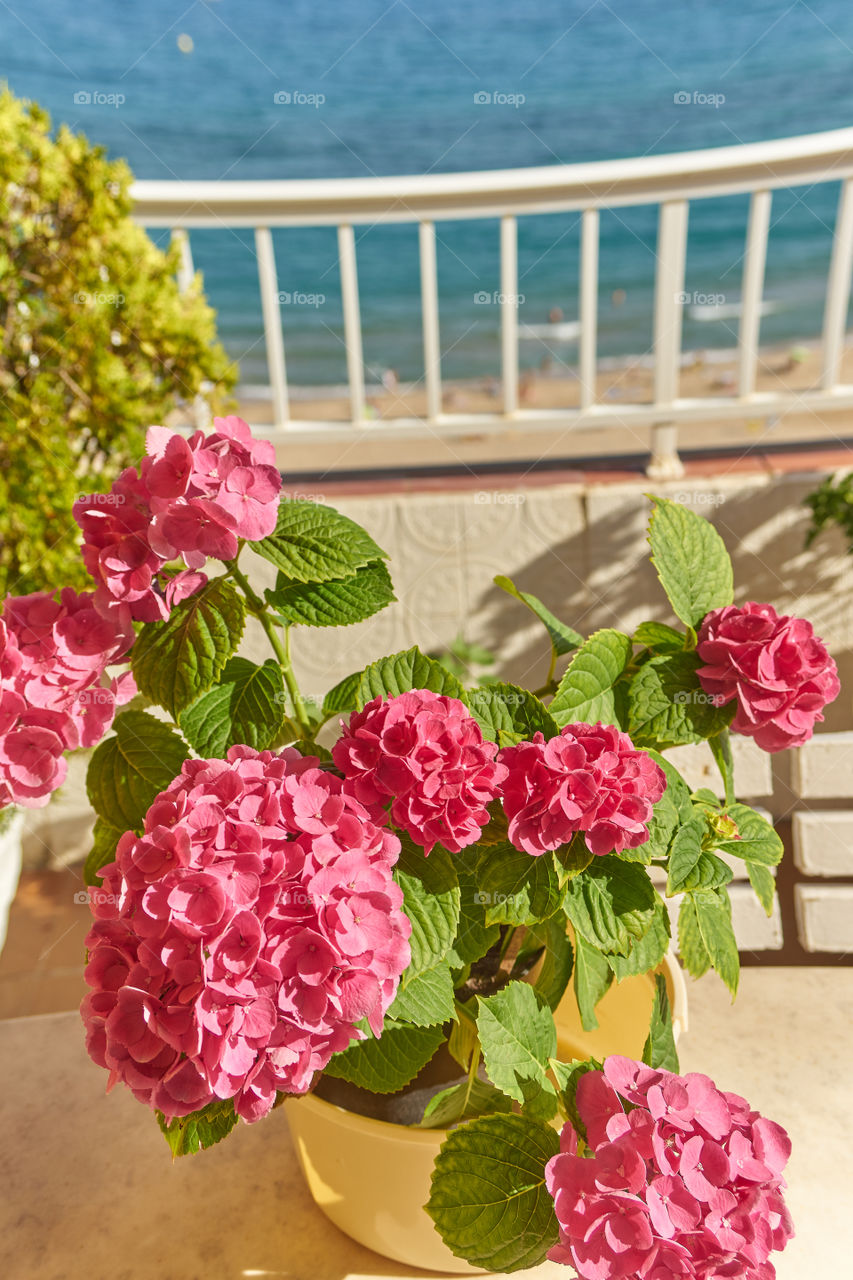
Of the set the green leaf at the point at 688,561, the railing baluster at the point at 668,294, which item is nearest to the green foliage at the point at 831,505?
the railing baluster at the point at 668,294

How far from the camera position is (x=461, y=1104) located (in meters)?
0.55

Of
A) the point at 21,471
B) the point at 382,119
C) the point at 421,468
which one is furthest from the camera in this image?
the point at 382,119

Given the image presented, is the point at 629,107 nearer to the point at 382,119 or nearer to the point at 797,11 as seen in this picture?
the point at 797,11

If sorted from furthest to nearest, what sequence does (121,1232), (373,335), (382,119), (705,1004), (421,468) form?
(382,119)
(373,335)
(421,468)
(705,1004)
(121,1232)

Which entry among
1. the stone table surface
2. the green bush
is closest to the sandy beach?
the green bush

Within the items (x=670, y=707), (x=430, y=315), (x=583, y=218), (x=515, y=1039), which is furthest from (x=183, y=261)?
(x=515, y=1039)

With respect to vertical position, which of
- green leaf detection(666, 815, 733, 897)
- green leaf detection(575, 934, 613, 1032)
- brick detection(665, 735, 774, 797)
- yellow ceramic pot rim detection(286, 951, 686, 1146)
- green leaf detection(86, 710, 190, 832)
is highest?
green leaf detection(86, 710, 190, 832)

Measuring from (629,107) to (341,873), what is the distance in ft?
60.7

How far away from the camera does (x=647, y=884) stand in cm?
50

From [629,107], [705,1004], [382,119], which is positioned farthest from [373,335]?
[705,1004]

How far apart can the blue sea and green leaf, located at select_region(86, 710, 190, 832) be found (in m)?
12.8

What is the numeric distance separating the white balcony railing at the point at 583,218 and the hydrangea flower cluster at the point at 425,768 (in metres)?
2.25

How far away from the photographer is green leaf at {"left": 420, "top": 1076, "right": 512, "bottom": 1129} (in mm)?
544

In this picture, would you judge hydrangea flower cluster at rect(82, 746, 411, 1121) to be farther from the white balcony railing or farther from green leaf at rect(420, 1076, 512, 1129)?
the white balcony railing
